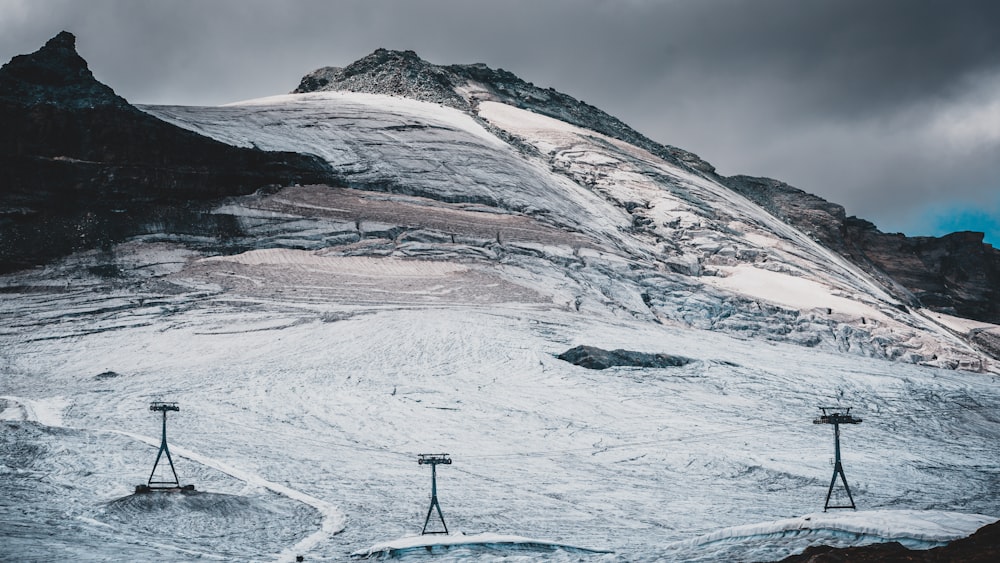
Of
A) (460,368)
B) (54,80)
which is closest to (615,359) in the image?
(460,368)

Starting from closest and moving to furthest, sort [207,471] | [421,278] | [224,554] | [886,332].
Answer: [224,554] < [207,471] < [421,278] < [886,332]

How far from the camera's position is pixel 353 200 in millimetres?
43344

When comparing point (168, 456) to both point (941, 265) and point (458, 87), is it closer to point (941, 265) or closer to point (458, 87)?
point (458, 87)

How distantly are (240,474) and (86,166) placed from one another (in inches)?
875

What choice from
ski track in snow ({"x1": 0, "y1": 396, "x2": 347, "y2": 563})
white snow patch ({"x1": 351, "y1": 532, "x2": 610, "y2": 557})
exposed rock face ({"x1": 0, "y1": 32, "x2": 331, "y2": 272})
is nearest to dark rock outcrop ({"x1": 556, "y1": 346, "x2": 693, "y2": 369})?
ski track in snow ({"x1": 0, "y1": 396, "x2": 347, "y2": 563})

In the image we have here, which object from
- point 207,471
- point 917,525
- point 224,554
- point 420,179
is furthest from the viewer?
point 420,179

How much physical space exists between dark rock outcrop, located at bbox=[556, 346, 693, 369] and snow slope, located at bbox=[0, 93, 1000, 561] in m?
0.44

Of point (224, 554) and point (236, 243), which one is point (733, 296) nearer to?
point (236, 243)

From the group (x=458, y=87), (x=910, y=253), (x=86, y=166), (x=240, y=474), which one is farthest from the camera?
(x=910, y=253)

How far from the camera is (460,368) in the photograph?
31109 mm

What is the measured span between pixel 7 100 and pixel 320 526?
28.7m

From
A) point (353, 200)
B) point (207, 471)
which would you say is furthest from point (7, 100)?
point (207, 471)

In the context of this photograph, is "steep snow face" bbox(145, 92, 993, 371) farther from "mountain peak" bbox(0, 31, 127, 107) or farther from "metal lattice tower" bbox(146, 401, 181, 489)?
"metal lattice tower" bbox(146, 401, 181, 489)

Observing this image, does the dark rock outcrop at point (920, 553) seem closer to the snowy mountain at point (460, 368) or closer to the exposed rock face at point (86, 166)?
the snowy mountain at point (460, 368)
